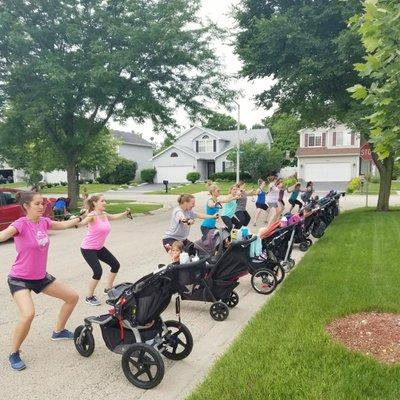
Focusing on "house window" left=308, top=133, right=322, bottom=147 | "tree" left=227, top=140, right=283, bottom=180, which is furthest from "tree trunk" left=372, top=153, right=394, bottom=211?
"house window" left=308, top=133, right=322, bottom=147

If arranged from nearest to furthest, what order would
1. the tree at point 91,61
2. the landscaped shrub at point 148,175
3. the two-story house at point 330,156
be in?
1. the tree at point 91,61
2. the two-story house at point 330,156
3. the landscaped shrub at point 148,175

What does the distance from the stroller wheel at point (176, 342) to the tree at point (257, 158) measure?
136ft

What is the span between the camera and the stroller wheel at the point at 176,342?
4.59 m

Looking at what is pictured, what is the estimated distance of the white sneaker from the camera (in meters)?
6.64

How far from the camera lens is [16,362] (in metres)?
4.58

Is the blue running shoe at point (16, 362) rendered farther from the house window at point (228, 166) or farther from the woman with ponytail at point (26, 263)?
the house window at point (228, 166)

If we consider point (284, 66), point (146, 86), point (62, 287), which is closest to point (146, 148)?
point (146, 86)

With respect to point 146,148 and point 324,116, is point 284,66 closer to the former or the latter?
point 324,116

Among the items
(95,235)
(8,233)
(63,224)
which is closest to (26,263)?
(8,233)

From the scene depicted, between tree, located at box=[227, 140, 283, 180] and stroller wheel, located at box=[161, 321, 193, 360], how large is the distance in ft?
136

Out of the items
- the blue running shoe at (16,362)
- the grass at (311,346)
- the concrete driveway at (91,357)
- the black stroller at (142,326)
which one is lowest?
the concrete driveway at (91,357)

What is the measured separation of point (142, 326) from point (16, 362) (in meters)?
1.42

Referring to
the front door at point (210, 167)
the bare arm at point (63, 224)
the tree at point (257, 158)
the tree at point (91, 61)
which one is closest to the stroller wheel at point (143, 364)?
the bare arm at point (63, 224)

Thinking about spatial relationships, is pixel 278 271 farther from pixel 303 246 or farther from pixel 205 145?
pixel 205 145
